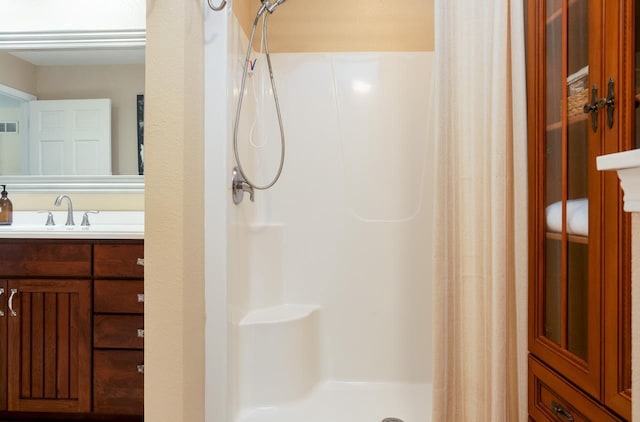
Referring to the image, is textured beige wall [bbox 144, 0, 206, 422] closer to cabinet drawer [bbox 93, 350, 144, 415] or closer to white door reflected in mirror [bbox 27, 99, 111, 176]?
cabinet drawer [bbox 93, 350, 144, 415]

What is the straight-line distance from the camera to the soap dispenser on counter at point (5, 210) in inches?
87.0

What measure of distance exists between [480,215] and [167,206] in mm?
987

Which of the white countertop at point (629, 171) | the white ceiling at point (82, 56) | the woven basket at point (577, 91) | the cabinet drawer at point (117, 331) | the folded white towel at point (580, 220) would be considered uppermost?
the white ceiling at point (82, 56)

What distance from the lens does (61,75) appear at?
2.33m

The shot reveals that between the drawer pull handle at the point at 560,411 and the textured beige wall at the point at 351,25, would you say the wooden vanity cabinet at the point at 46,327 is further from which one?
the drawer pull handle at the point at 560,411

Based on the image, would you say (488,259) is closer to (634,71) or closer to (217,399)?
(634,71)

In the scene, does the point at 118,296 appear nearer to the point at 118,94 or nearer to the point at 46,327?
the point at 46,327

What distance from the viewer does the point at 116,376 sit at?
182 centimetres

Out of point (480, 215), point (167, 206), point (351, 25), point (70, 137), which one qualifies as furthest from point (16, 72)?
point (480, 215)

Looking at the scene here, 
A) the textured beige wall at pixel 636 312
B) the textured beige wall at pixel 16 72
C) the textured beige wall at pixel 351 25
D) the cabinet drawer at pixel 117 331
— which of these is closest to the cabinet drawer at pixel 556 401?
the textured beige wall at pixel 636 312

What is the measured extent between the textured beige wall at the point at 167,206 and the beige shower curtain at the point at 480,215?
841 mm

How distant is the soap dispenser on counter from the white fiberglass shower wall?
1.33m

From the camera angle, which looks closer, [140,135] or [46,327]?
[46,327]

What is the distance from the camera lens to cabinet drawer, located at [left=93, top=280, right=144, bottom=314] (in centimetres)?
182
